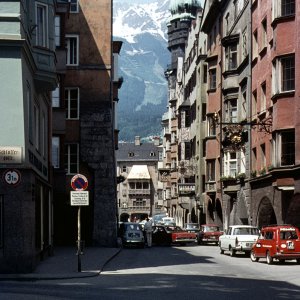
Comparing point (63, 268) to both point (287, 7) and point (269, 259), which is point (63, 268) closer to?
point (269, 259)

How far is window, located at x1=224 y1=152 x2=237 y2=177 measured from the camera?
55.7 meters

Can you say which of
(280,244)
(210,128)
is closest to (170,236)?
A: (210,128)

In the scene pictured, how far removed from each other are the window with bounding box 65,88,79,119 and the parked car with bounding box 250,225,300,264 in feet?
57.8

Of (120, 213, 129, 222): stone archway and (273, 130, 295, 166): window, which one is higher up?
(273, 130, 295, 166): window

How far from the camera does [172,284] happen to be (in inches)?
827

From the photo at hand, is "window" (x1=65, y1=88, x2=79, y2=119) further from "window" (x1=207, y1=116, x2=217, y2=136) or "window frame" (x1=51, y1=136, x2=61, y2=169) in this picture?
"window" (x1=207, y1=116, x2=217, y2=136)

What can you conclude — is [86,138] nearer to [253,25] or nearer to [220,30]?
[253,25]

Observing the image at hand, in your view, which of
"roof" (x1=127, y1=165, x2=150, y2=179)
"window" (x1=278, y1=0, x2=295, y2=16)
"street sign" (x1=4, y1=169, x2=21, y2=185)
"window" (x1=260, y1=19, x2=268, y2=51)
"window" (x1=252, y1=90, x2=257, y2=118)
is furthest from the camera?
"roof" (x1=127, y1=165, x2=150, y2=179)

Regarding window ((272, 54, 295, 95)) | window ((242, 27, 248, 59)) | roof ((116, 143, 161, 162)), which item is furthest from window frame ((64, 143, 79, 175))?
roof ((116, 143, 161, 162))

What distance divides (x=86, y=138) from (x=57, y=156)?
13.2 ft

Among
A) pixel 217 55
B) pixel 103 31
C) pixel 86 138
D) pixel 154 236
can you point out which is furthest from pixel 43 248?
pixel 217 55

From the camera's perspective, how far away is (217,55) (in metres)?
63.7

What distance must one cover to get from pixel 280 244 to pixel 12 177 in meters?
12.0

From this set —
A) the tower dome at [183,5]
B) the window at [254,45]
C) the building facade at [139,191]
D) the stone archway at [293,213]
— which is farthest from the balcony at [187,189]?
the tower dome at [183,5]
